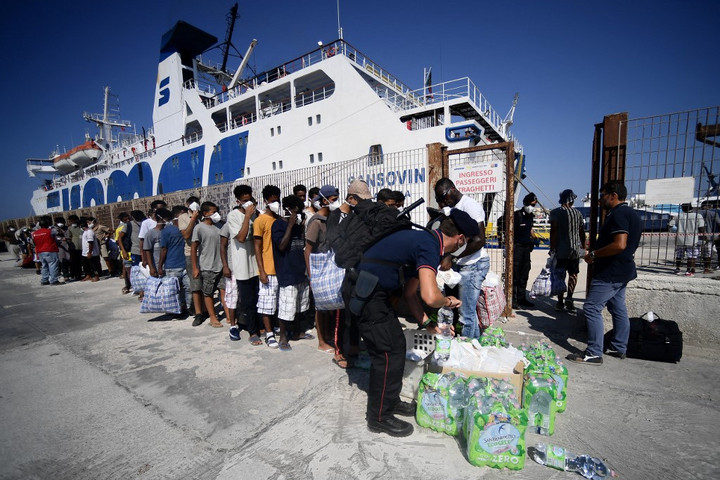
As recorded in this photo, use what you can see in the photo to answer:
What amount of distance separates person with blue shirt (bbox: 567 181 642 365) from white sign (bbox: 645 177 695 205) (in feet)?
3.40

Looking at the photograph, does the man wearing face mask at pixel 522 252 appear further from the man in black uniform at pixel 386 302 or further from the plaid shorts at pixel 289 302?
the plaid shorts at pixel 289 302

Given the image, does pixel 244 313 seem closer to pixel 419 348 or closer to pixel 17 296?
pixel 419 348

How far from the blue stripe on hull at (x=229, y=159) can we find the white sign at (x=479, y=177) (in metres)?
15.1

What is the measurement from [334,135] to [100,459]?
44.7 feet

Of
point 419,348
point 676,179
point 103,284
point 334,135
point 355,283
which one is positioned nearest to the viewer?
point 355,283

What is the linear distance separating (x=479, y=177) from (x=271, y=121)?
1404cm

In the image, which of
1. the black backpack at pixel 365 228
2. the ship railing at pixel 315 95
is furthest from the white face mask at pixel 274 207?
the ship railing at pixel 315 95

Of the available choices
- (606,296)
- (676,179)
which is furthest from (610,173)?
(606,296)

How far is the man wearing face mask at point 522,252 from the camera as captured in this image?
199 inches

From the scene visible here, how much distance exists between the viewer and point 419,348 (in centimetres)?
259

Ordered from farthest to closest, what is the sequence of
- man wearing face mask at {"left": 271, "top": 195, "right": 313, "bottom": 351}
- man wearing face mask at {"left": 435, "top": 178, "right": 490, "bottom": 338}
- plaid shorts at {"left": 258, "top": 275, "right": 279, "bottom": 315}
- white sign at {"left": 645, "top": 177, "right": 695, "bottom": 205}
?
1. plaid shorts at {"left": 258, "top": 275, "right": 279, "bottom": 315}
2. man wearing face mask at {"left": 271, "top": 195, "right": 313, "bottom": 351}
3. white sign at {"left": 645, "top": 177, "right": 695, "bottom": 205}
4. man wearing face mask at {"left": 435, "top": 178, "right": 490, "bottom": 338}

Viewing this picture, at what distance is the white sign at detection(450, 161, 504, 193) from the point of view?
423 cm

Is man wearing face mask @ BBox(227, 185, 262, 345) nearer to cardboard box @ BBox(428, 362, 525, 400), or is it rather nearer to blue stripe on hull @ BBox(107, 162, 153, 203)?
cardboard box @ BBox(428, 362, 525, 400)

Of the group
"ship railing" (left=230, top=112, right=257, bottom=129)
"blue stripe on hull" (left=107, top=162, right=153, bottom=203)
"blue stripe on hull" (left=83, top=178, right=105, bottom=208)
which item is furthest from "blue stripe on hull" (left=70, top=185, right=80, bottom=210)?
"ship railing" (left=230, top=112, right=257, bottom=129)
